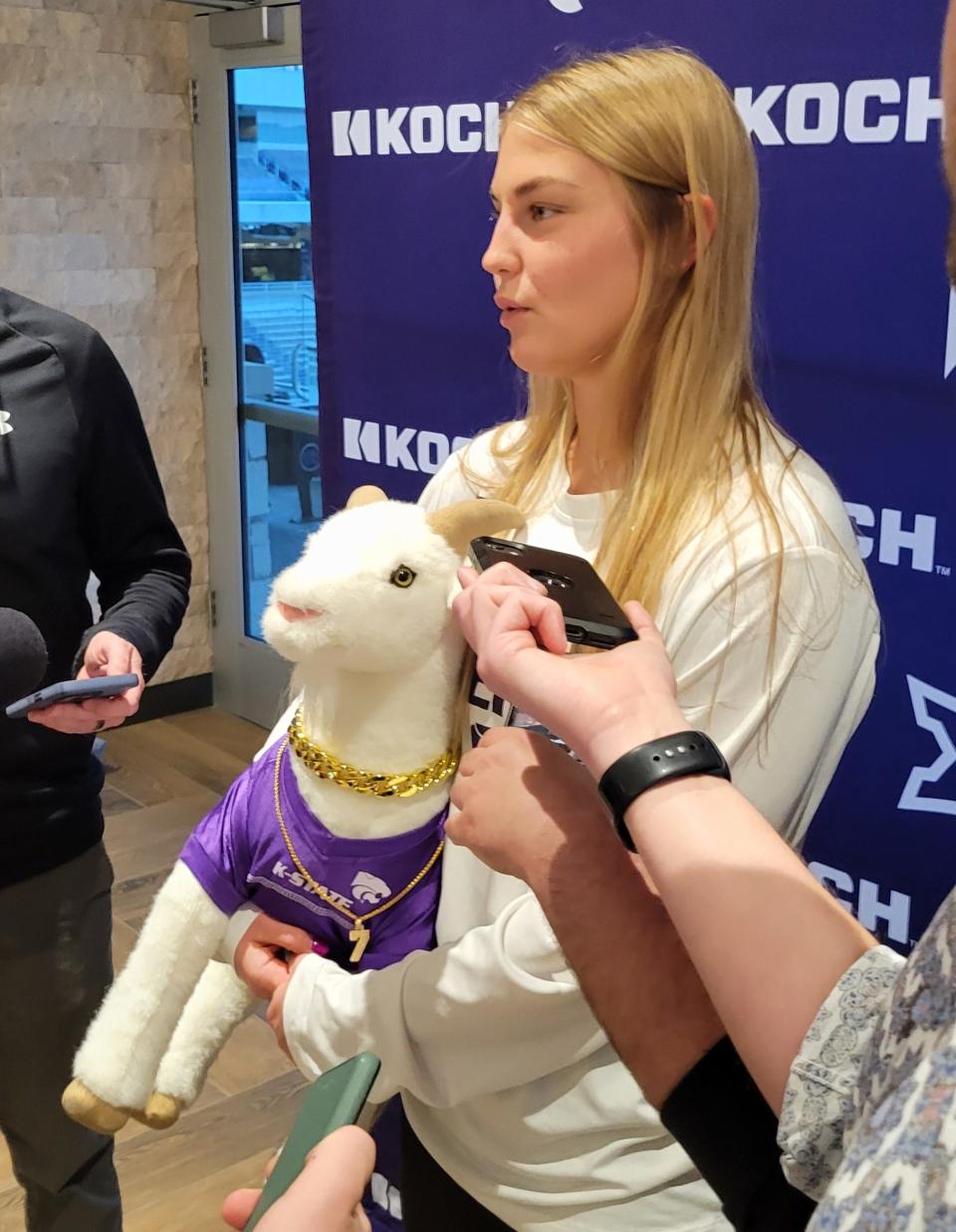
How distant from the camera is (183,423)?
14.6 ft

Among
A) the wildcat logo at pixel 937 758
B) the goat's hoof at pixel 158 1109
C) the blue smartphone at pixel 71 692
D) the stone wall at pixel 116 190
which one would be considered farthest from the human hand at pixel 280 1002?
the stone wall at pixel 116 190

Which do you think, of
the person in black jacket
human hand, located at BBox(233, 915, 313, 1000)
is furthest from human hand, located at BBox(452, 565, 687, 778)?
the person in black jacket

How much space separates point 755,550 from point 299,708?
17.4 inches

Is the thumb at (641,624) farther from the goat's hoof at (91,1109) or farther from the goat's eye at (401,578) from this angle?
the goat's hoof at (91,1109)

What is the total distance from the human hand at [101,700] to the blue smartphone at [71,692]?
0.03m

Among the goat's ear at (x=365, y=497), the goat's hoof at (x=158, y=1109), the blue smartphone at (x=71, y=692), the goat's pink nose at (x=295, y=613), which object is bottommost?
the goat's hoof at (x=158, y=1109)

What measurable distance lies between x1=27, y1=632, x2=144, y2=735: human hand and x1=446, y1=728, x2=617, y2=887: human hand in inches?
25.1

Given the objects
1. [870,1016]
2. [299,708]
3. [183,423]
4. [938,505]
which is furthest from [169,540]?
[183,423]

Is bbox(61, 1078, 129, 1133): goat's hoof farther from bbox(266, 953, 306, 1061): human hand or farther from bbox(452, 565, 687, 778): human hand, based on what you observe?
bbox(452, 565, 687, 778): human hand

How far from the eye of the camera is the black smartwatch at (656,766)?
2.49ft

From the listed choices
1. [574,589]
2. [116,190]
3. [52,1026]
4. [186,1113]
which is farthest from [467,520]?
[116,190]

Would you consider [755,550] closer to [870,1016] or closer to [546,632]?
[546,632]

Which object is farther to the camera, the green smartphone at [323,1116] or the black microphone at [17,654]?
the black microphone at [17,654]

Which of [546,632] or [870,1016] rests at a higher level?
[546,632]
